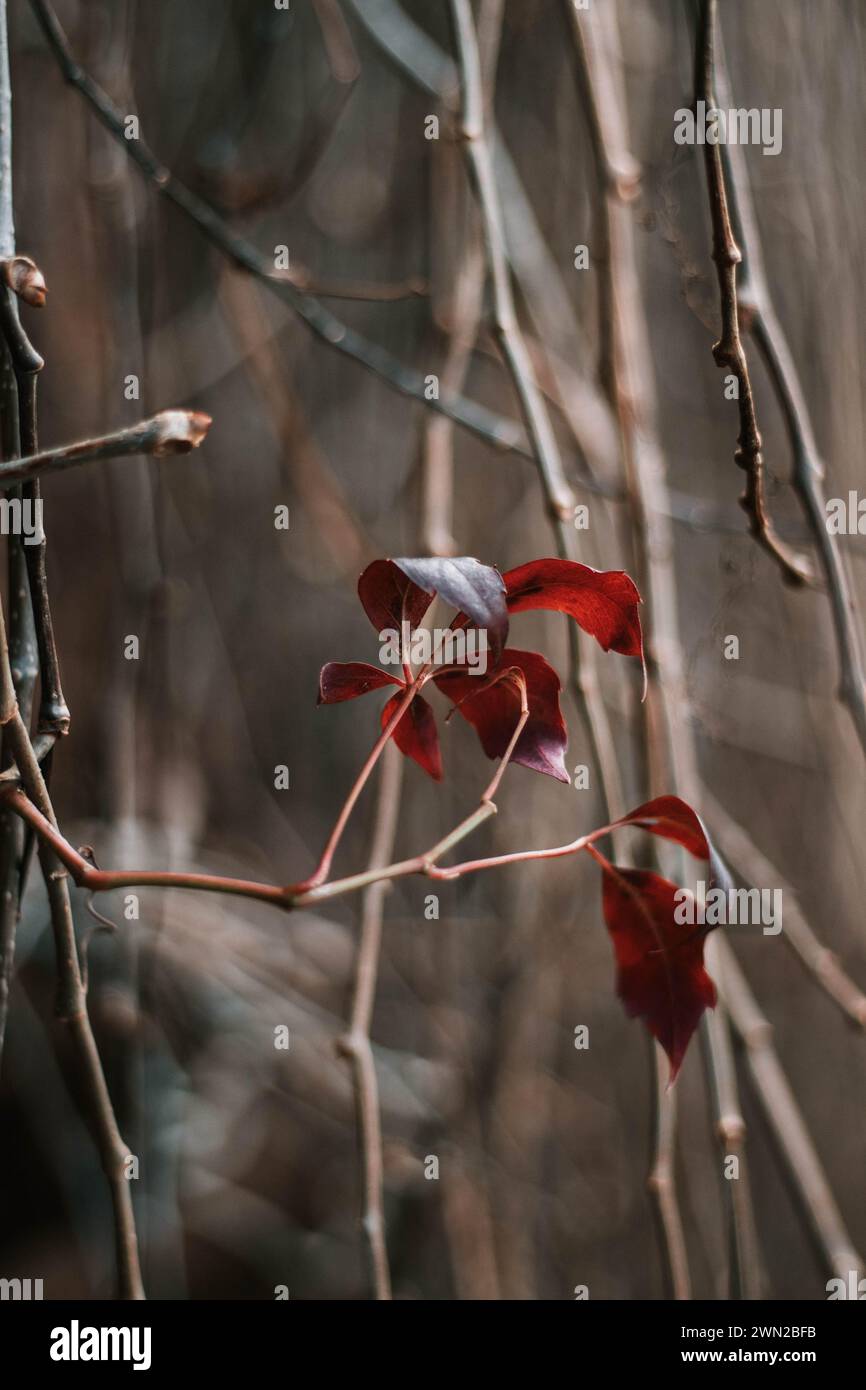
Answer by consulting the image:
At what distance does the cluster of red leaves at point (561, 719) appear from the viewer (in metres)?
0.31

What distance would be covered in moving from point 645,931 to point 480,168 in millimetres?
402

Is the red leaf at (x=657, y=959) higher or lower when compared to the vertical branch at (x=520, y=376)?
lower

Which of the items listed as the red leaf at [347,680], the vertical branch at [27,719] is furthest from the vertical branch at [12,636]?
the red leaf at [347,680]

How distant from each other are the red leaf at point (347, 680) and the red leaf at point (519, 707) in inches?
0.9

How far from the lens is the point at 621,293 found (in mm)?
617

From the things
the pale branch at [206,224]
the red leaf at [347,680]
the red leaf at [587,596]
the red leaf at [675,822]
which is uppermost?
the pale branch at [206,224]

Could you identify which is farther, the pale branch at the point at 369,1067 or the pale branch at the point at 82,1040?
the pale branch at the point at 369,1067

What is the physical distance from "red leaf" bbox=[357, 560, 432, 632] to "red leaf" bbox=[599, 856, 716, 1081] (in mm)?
105

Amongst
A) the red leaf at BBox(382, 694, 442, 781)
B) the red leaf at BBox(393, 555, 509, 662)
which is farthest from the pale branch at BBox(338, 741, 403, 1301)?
the red leaf at BBox(393, 555, 509, 662)

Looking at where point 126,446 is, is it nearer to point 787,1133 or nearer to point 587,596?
point 587,596

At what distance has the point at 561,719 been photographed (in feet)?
1.12

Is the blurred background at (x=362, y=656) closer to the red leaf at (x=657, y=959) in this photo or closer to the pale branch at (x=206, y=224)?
the pale branch at (x=206, y=224)

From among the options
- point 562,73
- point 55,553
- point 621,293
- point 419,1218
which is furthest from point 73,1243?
point 562,73

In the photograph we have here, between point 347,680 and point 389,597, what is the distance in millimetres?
33
